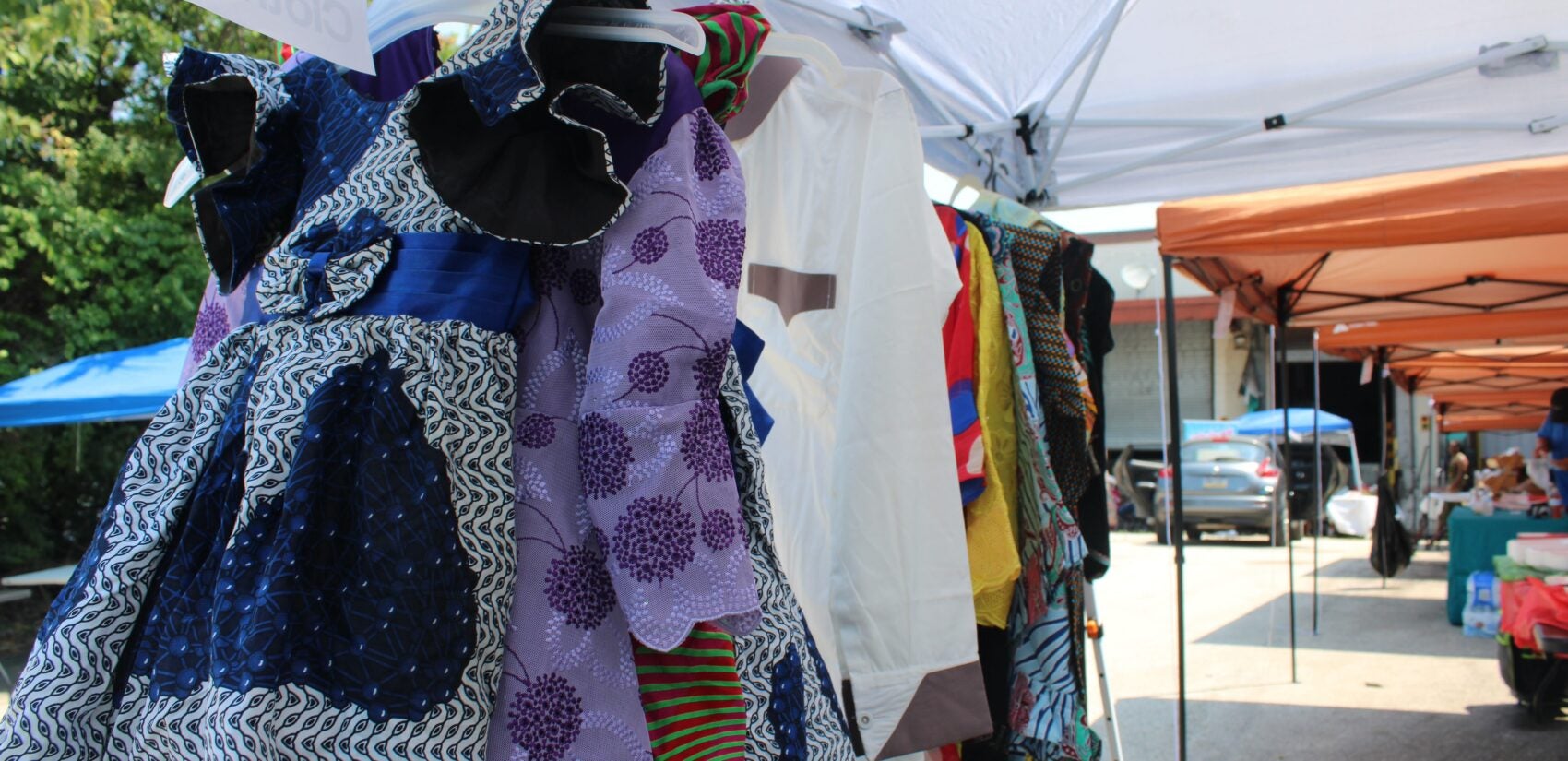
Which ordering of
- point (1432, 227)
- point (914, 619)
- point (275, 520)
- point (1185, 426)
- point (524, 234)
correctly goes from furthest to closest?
1. point (1185, 426)
2. point (1432, 227)
3. point (914, 619)
4. point (524, 234)
5. point (275, 520)

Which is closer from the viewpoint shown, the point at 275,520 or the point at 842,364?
the point at 275,520

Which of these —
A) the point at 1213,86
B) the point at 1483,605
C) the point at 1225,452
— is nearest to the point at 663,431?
the point at 1213,86

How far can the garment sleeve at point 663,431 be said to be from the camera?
1.04m

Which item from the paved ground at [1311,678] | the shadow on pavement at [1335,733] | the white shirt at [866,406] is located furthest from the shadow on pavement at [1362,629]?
the white shirt at [866,406]

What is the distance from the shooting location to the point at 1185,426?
1680 centimetres

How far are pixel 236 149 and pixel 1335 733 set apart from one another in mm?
5279

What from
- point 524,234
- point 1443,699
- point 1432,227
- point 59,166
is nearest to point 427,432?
point 524,234

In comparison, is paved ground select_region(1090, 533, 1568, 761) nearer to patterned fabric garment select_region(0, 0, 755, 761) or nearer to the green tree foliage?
patterned fabric garment select_region(0, 0, 755, 761)

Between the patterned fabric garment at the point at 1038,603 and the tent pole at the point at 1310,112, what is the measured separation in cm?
191

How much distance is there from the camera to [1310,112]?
12.0 feet

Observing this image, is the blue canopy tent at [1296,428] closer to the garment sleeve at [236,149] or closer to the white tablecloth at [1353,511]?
the white tablecloth at [1353,511]

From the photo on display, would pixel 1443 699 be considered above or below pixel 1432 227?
below

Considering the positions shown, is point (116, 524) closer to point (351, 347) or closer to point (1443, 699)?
point (351, 347)

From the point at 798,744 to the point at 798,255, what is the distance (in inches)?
37.8
